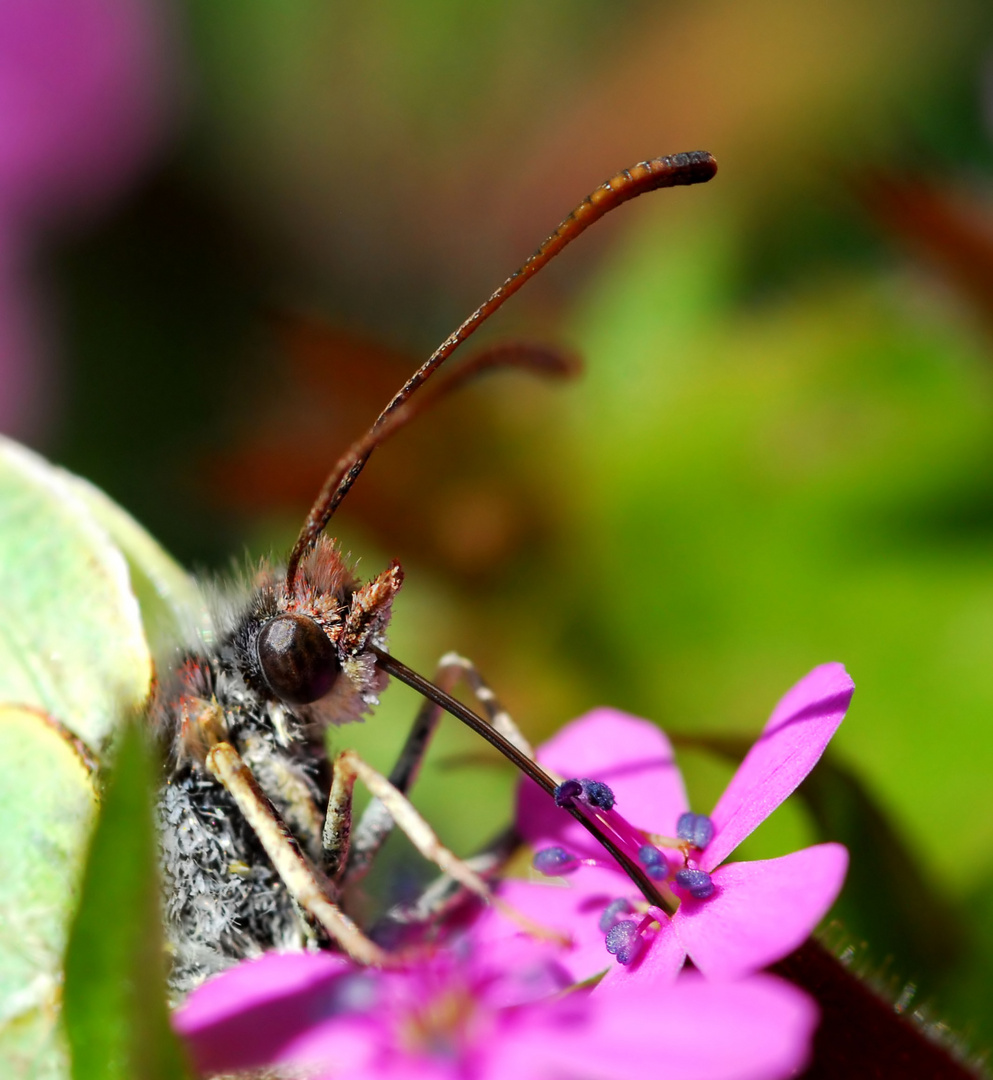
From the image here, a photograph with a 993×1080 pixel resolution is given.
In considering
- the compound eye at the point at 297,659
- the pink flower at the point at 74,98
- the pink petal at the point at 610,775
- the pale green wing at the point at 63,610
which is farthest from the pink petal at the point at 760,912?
the pink flower at the point at 74,98

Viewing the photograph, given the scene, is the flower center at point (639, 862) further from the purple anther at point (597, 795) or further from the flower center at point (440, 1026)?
the flower center at point (440, 1026)

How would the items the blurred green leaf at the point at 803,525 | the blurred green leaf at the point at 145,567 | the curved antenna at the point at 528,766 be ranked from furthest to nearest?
the blurred green leaf at the point at 803,525
the blurred green leaf at the point at 145,567
the curved antenna at the point at 528,766

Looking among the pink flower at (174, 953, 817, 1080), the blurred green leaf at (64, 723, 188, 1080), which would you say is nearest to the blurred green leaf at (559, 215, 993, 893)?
the pink flower at (174, 953, 817, 1080)

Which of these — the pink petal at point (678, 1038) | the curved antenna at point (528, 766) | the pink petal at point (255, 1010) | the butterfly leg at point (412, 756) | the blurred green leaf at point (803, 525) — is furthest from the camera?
the blurred green leaf at point (803, 525)

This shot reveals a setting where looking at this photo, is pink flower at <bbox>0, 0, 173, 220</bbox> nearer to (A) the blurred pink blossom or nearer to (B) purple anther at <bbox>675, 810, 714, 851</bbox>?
(A) the blurred pink blossom

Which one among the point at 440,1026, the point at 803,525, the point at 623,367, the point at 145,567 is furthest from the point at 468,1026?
the point at 623,367

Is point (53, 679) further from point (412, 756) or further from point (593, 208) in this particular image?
point (593, 208)
